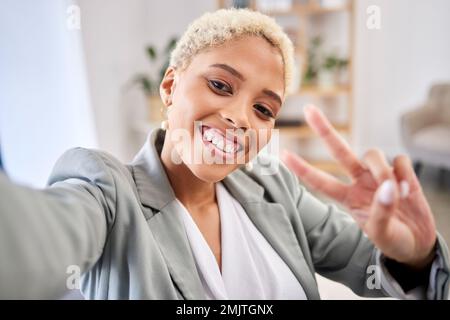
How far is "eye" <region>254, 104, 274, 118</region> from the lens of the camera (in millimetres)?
604

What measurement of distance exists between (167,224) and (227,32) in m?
Result: 0.29

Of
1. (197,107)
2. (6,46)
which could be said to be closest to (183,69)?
(197,107)

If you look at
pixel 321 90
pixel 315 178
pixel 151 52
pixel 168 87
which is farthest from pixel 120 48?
pixel 321 90

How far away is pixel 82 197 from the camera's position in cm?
48

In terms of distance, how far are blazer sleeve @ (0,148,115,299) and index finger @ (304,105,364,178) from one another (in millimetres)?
281

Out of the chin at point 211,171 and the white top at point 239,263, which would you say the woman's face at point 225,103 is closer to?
the chin at point 211,171

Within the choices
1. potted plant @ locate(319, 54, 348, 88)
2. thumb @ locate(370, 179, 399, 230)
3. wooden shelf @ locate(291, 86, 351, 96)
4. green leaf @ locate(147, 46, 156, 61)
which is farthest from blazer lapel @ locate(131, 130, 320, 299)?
potted plant @ locate(319, 54, 348, 88)

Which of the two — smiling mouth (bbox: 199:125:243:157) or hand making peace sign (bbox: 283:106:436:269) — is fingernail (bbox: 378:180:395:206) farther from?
smiling mouth (bbox: 199:125:243:157)

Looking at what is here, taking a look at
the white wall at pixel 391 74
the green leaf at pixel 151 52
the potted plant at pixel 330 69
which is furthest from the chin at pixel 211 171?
the potted plant at pixel 330 69

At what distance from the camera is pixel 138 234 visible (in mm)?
529

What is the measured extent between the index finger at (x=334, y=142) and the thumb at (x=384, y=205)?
0.07m

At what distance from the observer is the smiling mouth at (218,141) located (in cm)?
57

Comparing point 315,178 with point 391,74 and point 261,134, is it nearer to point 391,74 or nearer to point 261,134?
point 261,134
